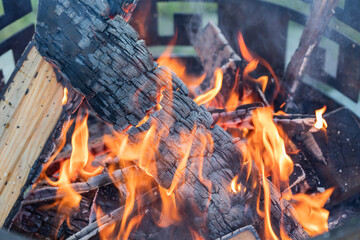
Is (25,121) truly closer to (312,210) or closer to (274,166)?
(274,166)

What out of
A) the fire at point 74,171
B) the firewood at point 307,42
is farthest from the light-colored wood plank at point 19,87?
the firewood at point 307,42

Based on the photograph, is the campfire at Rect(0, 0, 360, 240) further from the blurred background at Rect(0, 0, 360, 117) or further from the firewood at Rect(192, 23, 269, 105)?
the blurred background at Rect(0, 0, 360, 117)

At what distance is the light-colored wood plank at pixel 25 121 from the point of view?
7.67ft

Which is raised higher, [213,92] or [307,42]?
[307,42]

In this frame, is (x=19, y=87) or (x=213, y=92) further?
(x=213, y=92)

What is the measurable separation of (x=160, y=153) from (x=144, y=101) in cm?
32

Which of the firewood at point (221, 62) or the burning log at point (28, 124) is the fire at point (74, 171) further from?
the firewood at point (221, 62)

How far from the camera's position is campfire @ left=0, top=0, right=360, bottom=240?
7.02 feet

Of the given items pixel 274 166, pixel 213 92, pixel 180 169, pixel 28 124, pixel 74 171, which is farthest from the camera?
pixel 213 92

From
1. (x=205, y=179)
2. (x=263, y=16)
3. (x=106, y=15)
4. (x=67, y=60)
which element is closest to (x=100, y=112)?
(x=67, y=60)

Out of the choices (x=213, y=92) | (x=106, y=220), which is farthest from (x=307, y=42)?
(x=106, y=220)

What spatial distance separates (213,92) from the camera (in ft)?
10.7

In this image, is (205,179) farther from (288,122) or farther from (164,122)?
(288,122)

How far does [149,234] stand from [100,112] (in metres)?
0.91
